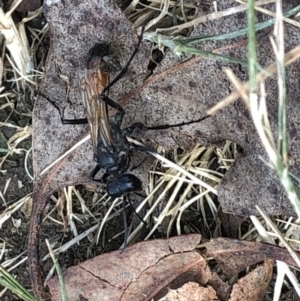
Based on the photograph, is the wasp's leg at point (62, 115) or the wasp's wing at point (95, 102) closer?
the wasp's wing at point (95, 102)

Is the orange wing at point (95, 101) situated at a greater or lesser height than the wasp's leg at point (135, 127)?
greater

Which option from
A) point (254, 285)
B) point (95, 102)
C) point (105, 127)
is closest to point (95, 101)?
point (95, 102)

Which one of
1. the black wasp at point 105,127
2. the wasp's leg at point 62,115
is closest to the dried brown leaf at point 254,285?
the black wasp at point 105,127

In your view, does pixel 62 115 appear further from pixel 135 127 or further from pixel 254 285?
pixel 254 285

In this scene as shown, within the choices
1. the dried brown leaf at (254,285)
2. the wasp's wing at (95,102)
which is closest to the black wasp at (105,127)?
the wasp's wing at (95,102)

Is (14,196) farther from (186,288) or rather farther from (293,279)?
(293,279)

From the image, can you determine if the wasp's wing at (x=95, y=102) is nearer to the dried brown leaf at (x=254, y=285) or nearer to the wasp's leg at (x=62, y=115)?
the wasp's leg at (x=62, y=115)

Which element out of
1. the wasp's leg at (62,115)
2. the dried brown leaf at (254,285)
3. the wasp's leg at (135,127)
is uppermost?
the wasp's leg at (62,115)

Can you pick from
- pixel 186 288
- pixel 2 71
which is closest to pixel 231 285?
pixel 186 288

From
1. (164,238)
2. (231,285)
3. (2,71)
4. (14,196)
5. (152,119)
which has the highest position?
(2,71)
